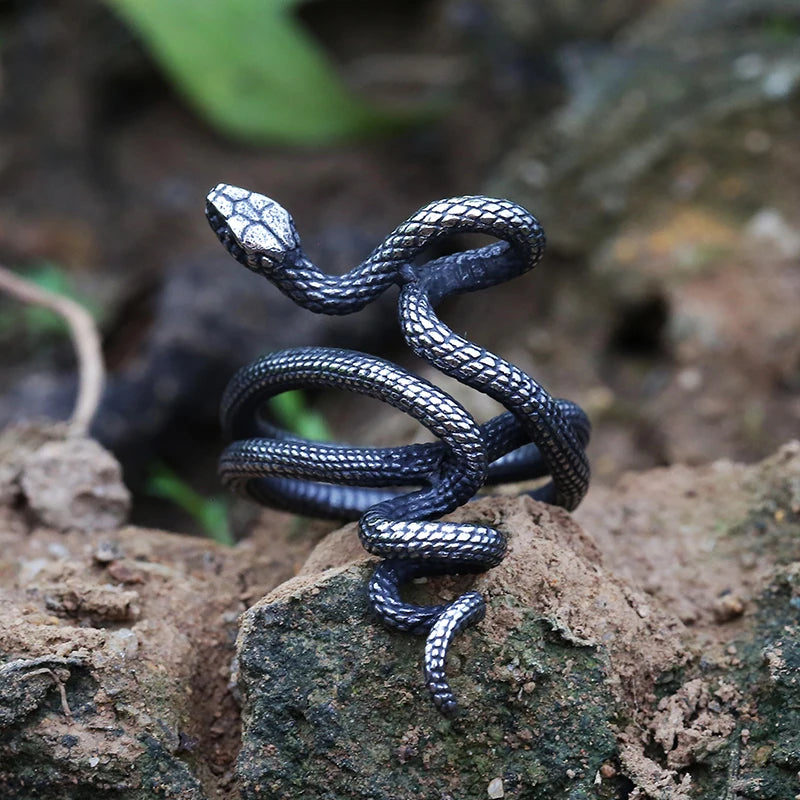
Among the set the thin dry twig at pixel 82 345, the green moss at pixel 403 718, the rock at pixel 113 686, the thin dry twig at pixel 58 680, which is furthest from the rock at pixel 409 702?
the thin dry twig at pixel 82 345

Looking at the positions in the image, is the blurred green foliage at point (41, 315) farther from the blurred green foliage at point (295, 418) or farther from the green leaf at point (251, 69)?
the blurred green foliage at point (295, 418)

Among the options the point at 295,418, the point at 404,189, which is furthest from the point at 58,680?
the point at 404,189

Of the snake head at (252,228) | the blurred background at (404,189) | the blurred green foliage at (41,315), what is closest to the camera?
the snake head at (252,228)

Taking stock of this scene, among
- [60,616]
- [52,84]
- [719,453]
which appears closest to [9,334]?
[52,84]

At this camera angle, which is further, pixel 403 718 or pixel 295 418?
pixel 295 418

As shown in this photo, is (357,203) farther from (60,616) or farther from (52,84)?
(60,616)

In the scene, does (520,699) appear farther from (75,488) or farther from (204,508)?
(204,508)
